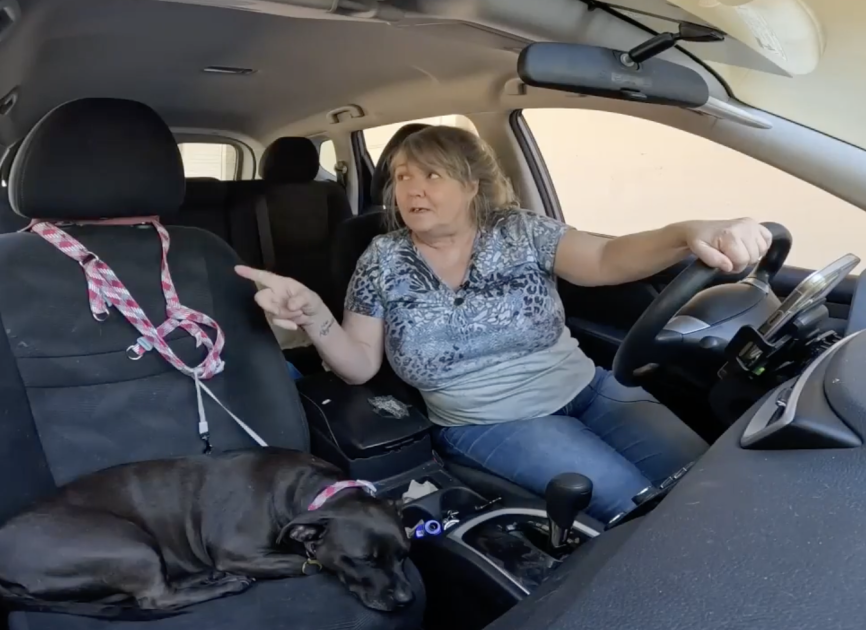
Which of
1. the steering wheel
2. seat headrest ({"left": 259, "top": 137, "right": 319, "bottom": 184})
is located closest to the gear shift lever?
the steering wheel

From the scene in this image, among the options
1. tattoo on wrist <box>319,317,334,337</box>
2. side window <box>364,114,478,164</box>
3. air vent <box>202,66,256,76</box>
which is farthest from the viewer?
side window <box>364,114,478,164</box>

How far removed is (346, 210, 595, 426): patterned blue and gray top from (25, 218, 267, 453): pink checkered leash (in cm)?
45

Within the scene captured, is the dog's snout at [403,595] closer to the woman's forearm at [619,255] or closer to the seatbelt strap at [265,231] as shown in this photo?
the woman's forearm at [619,255]

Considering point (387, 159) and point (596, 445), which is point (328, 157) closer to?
point (387, 159)

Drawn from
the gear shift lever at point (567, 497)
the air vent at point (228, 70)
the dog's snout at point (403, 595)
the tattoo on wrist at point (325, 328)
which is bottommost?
the dog's snout at point (403, 595)

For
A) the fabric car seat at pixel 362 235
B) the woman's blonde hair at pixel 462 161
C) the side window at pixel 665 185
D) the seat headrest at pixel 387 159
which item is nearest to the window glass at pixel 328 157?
the seat headrest at pixel 387 159

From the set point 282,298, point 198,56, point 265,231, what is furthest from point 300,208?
point 282,298

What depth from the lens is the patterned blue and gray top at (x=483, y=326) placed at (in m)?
2.11

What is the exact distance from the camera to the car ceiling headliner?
7.45 ft

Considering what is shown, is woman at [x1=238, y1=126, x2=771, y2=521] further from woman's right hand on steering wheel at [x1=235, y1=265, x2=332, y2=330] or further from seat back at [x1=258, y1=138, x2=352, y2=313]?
seat back at [x1=258, y1=138, x2=352, y2=313]

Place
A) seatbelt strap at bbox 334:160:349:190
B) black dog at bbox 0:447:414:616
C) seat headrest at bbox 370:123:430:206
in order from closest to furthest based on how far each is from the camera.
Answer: black dog at bbox 0:447:414:616
seat headrest at bbox 370:123:430:206
seatbelt strap at bbox 334:160:349:190

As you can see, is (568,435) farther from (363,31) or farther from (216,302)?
(363,31)

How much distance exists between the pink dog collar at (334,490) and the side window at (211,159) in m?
2.74

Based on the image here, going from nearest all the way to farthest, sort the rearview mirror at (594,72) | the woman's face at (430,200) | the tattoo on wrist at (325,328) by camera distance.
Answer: the rearview mirror at (594,72) < the tattoo on wrist at (325,328) < the woman's face at (430,200)
